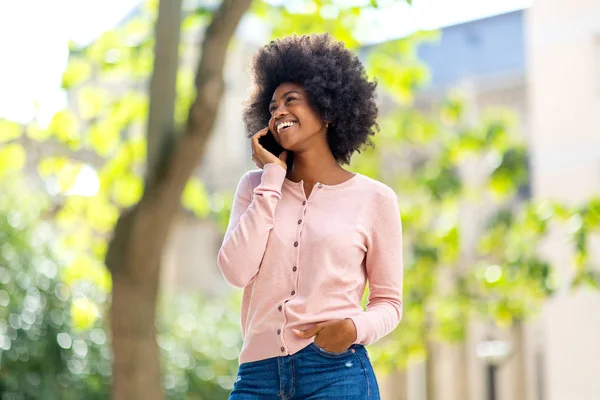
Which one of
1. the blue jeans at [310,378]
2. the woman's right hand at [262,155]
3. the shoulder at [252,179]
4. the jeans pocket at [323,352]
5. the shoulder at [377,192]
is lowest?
the blue jeans at [310,378]

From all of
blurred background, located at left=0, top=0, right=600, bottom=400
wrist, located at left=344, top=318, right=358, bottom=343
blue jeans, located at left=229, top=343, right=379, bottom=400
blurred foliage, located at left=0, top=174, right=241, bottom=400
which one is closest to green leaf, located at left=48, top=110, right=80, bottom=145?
blurred background, located at left=0, top=0, right=600, bottom=400

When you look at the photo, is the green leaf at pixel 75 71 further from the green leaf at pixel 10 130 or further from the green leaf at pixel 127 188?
the green leaf at pixel 127 188

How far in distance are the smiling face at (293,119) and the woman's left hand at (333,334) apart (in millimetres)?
506

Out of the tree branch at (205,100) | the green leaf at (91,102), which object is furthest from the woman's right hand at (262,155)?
the green leaf at (91,102)

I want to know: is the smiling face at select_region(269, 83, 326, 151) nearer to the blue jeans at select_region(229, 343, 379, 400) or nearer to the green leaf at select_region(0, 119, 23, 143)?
the blue jeans at select_region(229, 343, 379, 400)

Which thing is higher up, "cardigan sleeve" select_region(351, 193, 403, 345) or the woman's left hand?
"cardigan sleeve" select_region(351, 193, 403, 345)

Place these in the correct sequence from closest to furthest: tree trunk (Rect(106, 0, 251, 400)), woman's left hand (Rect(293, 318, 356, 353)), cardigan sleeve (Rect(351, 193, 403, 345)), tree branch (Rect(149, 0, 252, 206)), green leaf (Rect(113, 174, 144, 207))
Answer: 1. woman's left hand (Rect(293, 318, 356, 353))
2. cardigan sleeve (Rect(351, 193, 403, 345))
3. tree branch (Rect(149, 0, 252, 206))
4. tree trunk (Rect(106, 0, 251, 400))
5. green leaf (Rect(113, 174, 144, 207))

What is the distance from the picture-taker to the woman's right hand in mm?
2717

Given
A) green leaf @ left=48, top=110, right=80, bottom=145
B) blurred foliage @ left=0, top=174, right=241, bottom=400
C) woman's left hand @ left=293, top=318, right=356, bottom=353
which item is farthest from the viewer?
blurred foliage @ left=0, top=174, right=241, bottom=400

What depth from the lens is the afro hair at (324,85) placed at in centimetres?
275

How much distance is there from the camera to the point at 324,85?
2734 millimetres

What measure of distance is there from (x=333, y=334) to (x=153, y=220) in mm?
4620

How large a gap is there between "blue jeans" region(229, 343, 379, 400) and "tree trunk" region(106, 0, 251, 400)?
4.25 m

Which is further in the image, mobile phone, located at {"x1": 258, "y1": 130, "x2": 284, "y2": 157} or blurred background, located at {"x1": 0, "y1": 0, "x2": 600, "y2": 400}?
blurred background, located at {"x1": 0, "y1": 0, "x2": 600, "y2": 400}
